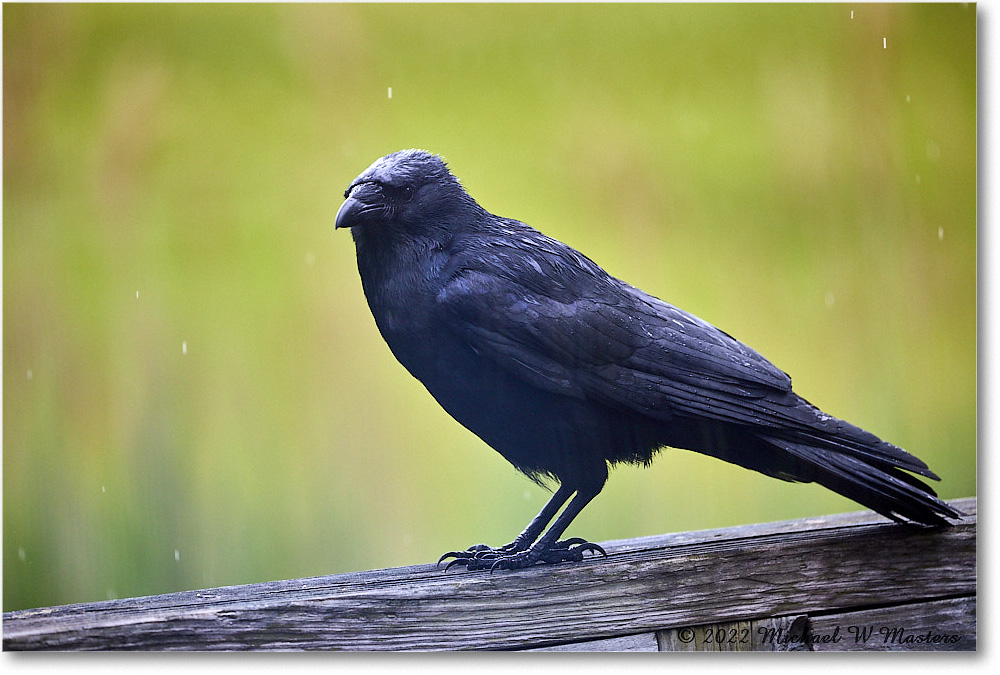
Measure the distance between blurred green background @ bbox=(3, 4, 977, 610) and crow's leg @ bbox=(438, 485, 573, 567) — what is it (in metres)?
0.15

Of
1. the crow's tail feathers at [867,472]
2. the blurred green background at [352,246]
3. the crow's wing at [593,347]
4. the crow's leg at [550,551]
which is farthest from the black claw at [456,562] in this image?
the crow's tail feathers at [867,472]

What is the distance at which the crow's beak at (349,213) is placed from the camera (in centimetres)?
185

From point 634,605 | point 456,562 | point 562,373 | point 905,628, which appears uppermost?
point 562,373

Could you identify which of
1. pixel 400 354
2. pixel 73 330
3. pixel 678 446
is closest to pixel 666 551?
pixel 678 446

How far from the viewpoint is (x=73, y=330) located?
2.12 metres

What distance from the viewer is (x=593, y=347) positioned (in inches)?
73.7

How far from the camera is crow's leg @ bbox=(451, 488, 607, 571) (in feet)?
6.01

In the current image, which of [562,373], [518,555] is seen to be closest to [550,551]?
[518,555]

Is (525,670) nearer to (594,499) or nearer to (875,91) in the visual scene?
(594,499)

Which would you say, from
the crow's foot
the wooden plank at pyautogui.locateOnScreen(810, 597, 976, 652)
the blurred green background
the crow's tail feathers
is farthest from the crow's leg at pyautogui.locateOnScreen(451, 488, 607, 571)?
the wooden plank at pyautogui.locateOnScreen(810, 597, 976, 652)

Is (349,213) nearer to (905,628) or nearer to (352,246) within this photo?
(352,246)

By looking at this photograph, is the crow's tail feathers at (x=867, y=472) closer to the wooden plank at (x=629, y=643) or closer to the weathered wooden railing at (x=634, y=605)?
the weathered wooden railing at (x=634, y=605)

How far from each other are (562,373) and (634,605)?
52 centimetres

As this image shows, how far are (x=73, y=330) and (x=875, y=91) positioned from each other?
7.09 ft
